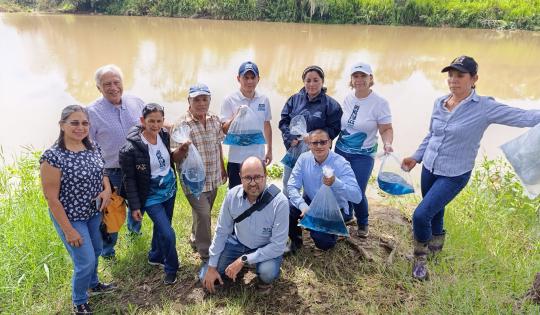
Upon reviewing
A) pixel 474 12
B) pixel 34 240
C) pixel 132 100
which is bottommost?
pixel 34 240

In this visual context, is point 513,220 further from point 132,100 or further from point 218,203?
point 132,100

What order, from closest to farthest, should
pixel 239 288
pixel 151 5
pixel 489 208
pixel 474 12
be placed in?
pixel 239 288
pixel 489 208
pixel 474 12
pixel 151 5

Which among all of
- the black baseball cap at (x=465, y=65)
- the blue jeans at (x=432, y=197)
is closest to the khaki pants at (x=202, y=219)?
the blue jeans at (x=432, y=197)

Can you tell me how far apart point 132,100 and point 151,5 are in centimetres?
2245

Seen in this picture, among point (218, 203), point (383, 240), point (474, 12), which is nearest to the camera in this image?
Answer: point (383, 240)

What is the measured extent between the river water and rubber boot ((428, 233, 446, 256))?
2894mm

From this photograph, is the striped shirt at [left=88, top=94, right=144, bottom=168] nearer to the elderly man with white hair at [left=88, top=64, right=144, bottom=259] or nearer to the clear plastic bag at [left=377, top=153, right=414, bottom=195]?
the elderly man with white hair at [left=88, top=64, right=144, bottom=259]

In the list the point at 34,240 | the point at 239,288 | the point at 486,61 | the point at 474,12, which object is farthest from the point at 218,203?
the point at 474,12

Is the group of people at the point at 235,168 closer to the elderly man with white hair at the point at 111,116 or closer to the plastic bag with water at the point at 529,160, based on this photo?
the elderly man with white hair at the point at 111,116

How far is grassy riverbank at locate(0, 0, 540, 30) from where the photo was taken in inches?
701

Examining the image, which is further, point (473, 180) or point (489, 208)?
point (473, 180)

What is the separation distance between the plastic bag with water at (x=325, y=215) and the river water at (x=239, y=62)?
107 inches

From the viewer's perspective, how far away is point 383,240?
3328mm

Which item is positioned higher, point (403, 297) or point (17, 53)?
point (17, 53)
